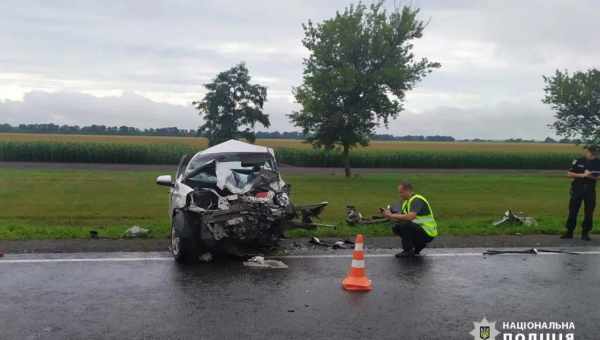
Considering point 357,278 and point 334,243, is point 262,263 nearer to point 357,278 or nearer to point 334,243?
point 357,278

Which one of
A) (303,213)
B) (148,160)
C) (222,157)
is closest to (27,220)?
(222,157)

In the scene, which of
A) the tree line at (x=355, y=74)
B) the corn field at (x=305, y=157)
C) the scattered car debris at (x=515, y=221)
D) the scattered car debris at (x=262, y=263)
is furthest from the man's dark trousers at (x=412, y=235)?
the corn field at (x=305, y=157)

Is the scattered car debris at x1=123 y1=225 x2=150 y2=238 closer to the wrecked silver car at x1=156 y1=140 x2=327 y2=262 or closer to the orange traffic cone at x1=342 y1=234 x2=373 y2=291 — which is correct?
the wrecked silver car at x1=156 y1=140 x2=327 y2=262

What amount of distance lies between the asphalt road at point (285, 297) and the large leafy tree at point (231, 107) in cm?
3771

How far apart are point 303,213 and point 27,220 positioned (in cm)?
742

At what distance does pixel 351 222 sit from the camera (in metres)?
12.2

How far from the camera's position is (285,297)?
6.67m

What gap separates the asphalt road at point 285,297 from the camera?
5.54 m

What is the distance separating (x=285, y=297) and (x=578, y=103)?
42.2 meters

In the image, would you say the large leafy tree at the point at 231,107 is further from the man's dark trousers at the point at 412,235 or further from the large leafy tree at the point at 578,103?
the man's dark trousers at the point at 412,235

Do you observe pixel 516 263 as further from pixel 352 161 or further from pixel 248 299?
pixel 352 161

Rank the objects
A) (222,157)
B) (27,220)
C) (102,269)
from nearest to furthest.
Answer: (102,269)
(222,157)
(27,220)

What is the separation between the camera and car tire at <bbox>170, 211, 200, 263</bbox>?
8.46 m

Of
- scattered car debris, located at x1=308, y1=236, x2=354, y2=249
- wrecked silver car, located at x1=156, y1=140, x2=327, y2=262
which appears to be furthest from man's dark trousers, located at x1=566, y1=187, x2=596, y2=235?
Answer: wrecked silver car, located at x1=156, y1=140, x2=327, y2=262
